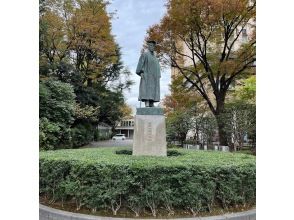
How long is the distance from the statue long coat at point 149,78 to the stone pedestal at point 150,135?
58 centimetres

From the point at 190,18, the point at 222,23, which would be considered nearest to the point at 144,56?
the point at 190,18

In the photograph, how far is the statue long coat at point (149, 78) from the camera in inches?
305

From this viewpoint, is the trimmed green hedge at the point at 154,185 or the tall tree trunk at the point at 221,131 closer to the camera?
the trimmed green hedge at the point at 154,185

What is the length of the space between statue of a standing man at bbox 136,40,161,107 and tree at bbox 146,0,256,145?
6623 millimetres

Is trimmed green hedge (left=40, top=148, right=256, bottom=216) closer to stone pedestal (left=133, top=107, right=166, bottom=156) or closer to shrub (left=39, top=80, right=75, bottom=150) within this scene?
stone pedestal (left=133, top=107, right=166, bottom=156)

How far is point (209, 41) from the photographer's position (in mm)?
15414

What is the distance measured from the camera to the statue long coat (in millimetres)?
7754

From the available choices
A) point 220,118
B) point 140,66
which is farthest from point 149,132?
point 220,118

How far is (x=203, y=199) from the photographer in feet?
15.6

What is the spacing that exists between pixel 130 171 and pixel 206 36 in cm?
1157

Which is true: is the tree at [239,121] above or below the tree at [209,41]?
below

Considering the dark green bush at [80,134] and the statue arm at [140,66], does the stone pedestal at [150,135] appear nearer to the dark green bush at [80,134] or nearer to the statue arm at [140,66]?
the statue arm at [140,66]

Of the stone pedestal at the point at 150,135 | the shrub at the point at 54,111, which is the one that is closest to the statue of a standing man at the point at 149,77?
the stone pedestal at the point at 150,135

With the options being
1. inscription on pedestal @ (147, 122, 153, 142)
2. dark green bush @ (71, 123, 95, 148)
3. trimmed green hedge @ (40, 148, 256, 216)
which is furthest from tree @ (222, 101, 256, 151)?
trimmed green hedge @ (40, 148, 256, 216)
